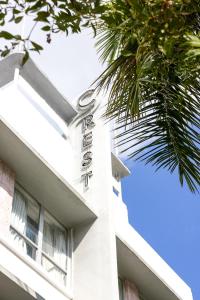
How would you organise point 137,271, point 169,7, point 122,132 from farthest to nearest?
point 137,271 < point 122,132 < point 169,7

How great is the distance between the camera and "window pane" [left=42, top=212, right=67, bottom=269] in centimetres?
1294

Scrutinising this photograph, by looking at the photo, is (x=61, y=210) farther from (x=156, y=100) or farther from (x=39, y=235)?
(x=156, y=100)

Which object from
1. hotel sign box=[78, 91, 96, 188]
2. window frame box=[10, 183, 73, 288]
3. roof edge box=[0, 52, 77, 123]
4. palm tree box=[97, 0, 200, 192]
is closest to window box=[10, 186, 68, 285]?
window frame box=[10, 183, 73, 288]

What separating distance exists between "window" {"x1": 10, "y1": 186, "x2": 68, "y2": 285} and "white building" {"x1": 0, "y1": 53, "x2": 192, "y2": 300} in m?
0.03

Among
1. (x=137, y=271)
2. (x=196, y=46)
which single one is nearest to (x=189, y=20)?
(x=196, y=46)

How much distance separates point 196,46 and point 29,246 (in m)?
8.41

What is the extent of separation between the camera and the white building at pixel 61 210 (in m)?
11.8

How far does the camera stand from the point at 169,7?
3.89 m

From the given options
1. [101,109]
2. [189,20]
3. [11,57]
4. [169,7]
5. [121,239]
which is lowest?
[169,7]

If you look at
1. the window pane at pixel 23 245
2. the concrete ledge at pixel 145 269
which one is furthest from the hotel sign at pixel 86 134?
the window pane at pixel 23 245

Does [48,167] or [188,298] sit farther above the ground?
[48,167]

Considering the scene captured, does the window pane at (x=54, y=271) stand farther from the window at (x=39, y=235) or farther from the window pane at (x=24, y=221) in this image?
the window pane at (x=24, y=221)

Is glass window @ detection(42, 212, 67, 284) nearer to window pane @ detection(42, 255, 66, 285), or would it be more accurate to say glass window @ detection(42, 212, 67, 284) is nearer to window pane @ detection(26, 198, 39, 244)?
window pane @ detection(42, 255, 66, 285)

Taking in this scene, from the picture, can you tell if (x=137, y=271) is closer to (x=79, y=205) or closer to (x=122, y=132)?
(x=79, y=205)
